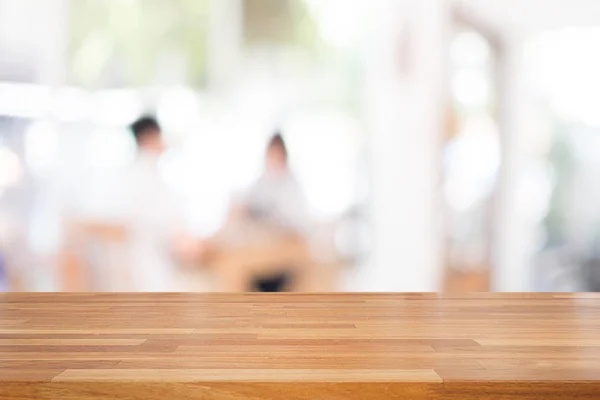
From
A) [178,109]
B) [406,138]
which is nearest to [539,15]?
[406,138]

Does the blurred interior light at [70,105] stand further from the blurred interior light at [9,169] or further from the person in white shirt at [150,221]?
the person in white shirt at [150,221]

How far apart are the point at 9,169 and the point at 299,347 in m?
4.97

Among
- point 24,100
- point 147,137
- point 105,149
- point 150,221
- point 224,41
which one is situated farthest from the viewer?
point 224,41

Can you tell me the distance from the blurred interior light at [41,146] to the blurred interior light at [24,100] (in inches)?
3.3

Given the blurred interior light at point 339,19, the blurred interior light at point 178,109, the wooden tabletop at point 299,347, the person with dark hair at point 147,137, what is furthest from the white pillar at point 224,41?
the wooden tabletop at point 299,347

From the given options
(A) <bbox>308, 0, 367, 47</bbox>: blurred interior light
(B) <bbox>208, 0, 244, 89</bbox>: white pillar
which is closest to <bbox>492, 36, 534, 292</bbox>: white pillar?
(A) <bbox>308, 0, 367, 47</bbox>: blurred interior light

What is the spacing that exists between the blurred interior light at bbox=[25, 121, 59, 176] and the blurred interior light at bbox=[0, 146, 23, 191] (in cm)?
7

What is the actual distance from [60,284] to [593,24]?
376 cm

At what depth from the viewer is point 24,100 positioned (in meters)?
5.29

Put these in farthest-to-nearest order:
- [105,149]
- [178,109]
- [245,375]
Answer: [178,109], [105,149], [245,375]

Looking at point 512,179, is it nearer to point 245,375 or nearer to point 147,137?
point 147,137

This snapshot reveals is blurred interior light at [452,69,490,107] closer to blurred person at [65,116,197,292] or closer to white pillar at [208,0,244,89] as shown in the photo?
white pillar at [208,0,244,89]

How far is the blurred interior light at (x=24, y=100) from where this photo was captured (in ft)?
17.1

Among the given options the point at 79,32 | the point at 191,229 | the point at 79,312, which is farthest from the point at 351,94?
the point at 79,312
